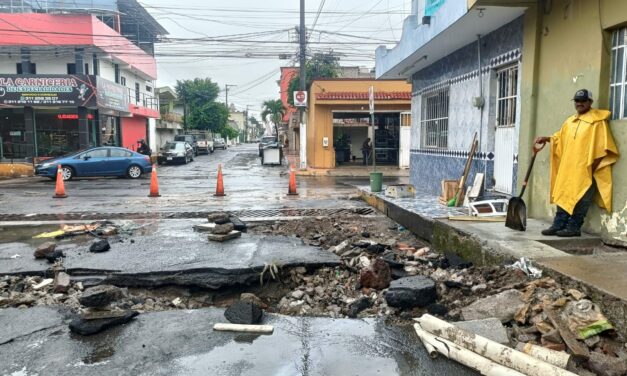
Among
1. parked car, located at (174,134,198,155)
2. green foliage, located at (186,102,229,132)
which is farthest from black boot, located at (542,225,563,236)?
green foliage, located at (186,102,229,132)

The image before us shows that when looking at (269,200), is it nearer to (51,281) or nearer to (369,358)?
(51,281)

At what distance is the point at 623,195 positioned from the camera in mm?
5469

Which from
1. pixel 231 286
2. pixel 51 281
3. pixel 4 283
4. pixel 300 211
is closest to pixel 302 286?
pixel 231 286

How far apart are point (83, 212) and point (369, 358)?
957cm

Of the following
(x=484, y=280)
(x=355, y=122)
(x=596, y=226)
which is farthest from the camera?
(x=355, y=122)

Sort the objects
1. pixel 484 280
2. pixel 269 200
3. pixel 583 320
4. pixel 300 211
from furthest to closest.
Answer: pixel 269 200 < pixel 300 211 < pixel 484 280 < pixel 583 320

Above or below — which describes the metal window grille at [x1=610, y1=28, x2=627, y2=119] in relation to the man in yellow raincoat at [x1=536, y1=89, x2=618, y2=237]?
above

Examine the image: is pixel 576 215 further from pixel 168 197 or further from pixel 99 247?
pixel 168 197

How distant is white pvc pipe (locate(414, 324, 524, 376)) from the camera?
127 inches

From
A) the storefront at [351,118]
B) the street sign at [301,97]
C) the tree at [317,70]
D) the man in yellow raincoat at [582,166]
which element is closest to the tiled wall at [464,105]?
the man in yellow raincoat at [582,166]

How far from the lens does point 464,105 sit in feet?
33.6

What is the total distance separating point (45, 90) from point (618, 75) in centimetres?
2598

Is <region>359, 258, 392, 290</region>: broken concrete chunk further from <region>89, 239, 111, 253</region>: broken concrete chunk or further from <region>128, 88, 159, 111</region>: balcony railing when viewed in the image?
<region>128, 88, 159, 111</region>: balcony railing

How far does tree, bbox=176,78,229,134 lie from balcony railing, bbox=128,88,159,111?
1608 cm
